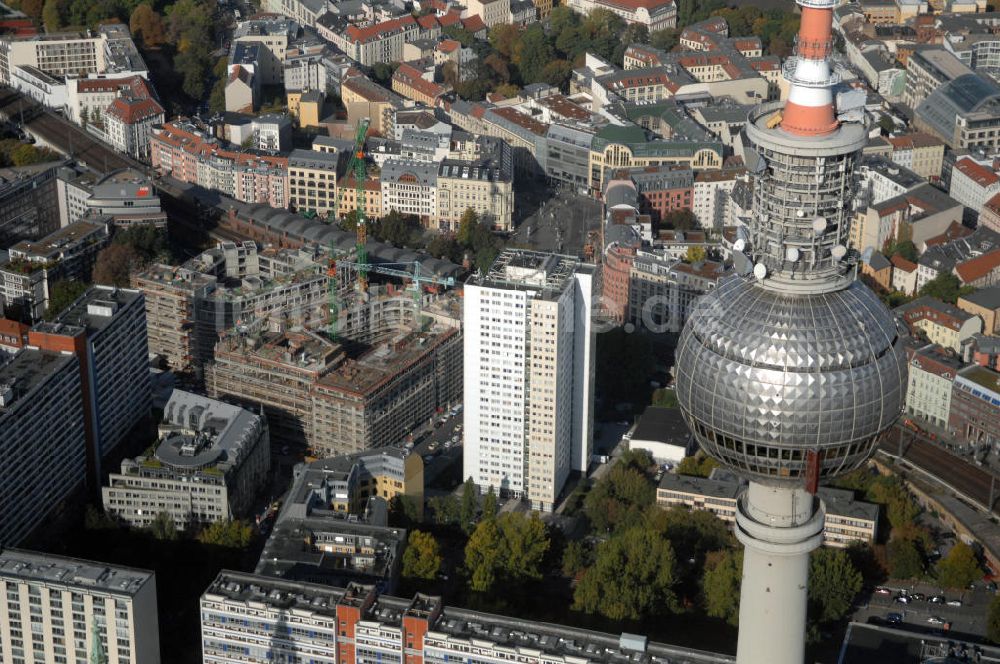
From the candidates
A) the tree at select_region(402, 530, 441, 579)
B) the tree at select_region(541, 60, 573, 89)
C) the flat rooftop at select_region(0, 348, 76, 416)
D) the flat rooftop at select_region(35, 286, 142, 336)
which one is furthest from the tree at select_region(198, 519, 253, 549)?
the tree at select_region(541, 60, 573, 89)

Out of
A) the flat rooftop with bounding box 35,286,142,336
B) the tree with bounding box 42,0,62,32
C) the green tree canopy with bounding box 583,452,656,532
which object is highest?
the tree with bounding box 42,0,62,32

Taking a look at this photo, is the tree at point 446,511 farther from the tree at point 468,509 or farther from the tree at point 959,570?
the tree at point 959,570

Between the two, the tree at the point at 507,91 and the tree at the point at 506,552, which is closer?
the tree at the point at 506,552

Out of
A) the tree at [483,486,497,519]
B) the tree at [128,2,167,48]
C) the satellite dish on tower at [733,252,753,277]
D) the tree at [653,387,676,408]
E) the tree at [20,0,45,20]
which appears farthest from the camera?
the tree at [20,0,45,20]

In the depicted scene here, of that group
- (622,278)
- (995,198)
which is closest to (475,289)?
(622,278)

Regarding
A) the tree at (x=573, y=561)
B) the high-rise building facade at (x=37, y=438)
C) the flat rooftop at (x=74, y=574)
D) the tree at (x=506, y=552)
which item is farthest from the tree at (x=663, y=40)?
the flat rooftop at (x=74, y=574)

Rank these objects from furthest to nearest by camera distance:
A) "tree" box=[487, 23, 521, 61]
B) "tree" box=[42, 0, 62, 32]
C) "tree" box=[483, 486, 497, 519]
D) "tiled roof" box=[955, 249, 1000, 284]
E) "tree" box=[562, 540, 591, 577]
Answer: "tree" box=[42, 0, 62, 32]
"tree" box=[487, 23, 521, 61]
"tiled roof" box=[955, 249, 1000, 284]
"tree" box=[483, 486, 497, 519]
"tree" box=[562, 540, 591, 577]

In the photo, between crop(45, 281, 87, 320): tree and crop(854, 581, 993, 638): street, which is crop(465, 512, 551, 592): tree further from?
crop(45, 281, 87, 320): tree

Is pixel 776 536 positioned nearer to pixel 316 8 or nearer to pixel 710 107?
pixel 710 107
